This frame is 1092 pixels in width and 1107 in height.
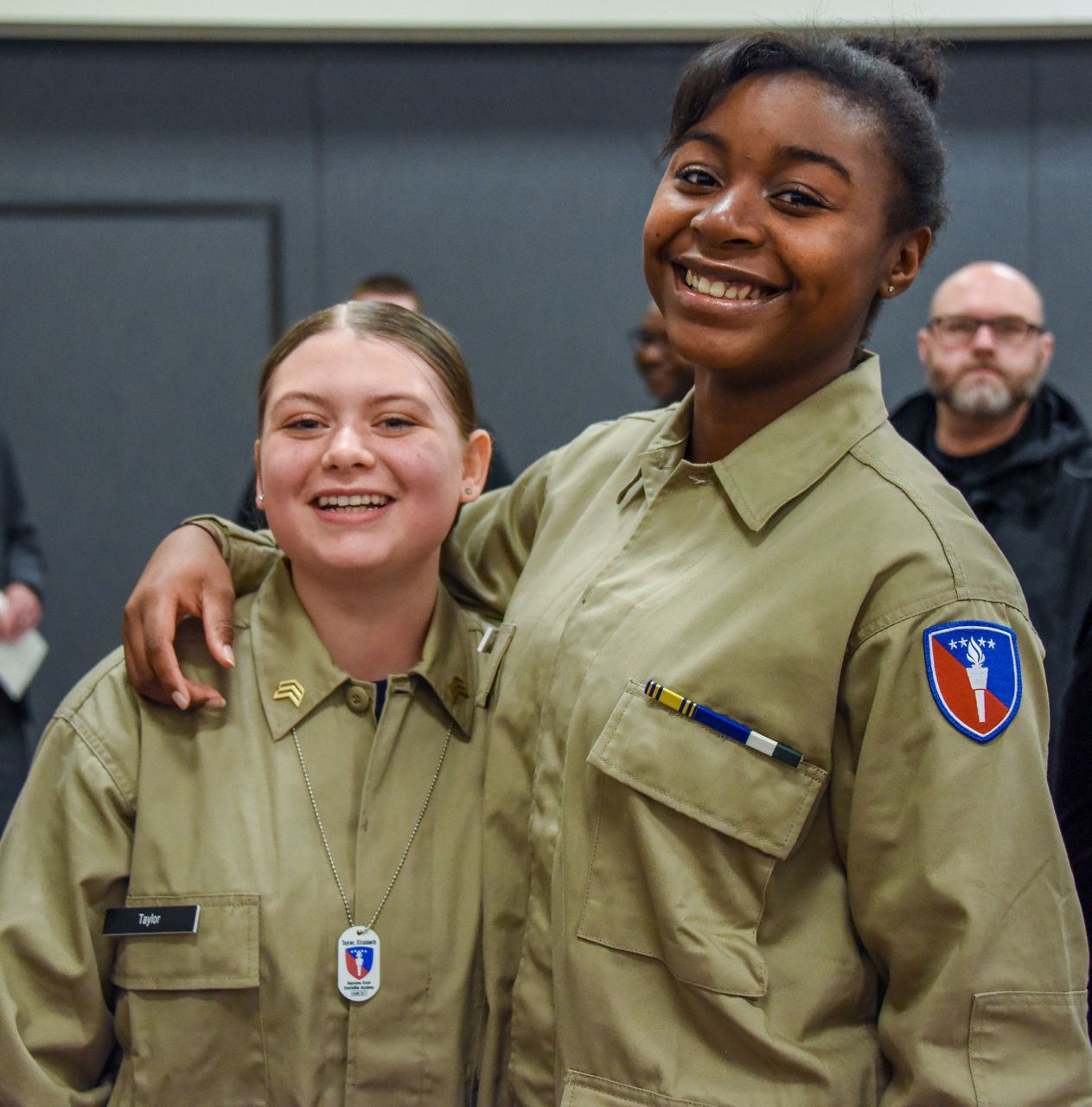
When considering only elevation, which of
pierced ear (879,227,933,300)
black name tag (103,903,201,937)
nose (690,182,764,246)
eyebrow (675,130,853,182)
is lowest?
black name tag (103,903,201,937)

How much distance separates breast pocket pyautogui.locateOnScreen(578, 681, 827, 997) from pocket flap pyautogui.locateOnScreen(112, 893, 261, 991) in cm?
36

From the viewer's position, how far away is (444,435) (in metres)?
1.48

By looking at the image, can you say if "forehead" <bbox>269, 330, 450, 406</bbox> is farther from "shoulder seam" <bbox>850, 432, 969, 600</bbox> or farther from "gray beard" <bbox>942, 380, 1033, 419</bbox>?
"gray beard" <bbox>942, 380, 1033, 419</bbox>

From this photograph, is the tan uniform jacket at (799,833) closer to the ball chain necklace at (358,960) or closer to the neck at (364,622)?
the ball chain necklace at (358,960)

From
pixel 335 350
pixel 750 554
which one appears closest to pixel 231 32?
pixel 335 350

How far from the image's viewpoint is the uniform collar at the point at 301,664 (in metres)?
1.43

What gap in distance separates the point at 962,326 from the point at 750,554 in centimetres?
238

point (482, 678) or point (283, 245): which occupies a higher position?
point (283, 245)

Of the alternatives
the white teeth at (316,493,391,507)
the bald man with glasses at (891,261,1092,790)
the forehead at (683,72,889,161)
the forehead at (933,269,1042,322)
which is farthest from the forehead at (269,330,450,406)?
the forehead at (933,269,1042,322)

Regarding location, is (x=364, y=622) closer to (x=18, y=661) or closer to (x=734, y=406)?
(x=734, y=406)

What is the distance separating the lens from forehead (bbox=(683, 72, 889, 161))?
1.23 meters

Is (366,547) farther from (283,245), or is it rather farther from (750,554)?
(283,245)

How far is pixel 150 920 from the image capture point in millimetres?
1305

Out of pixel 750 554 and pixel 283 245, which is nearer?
pixel 750 554
